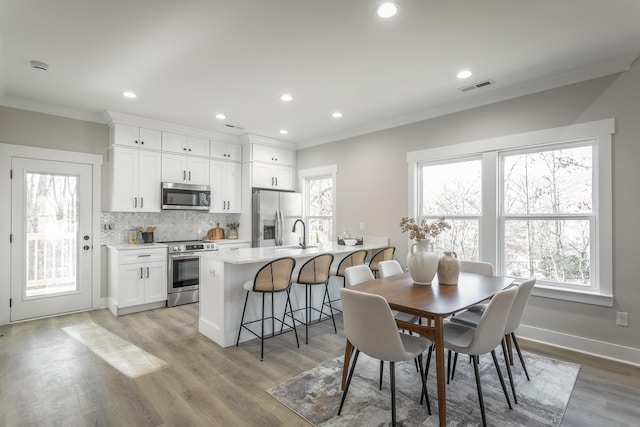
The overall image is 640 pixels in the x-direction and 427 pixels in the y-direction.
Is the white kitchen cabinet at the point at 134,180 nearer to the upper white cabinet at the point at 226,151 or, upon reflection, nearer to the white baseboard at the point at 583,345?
the upper white cabinet at the point at 226,151

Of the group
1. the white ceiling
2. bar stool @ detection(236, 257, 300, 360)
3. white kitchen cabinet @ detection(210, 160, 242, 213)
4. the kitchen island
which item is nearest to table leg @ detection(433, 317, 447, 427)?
bar stool @ detection(236, 257, 300, 360)

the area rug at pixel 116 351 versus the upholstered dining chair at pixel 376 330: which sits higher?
the upholstered dining chair at pixel 376 330

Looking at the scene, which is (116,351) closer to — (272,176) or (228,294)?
(228,294)

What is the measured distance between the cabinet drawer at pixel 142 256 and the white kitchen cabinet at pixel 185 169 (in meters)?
1.11

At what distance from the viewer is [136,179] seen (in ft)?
15.5

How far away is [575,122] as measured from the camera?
10.5 ft

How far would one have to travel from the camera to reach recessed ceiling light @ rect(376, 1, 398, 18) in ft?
7.15

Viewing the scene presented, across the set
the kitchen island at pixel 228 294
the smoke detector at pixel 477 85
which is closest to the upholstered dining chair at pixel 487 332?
the kitchen island at pixel 228 294

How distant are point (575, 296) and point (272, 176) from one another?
4637mm

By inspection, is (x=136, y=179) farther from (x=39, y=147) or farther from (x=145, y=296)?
(x=145, y=296)

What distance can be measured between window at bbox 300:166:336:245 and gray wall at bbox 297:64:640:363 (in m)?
1.21

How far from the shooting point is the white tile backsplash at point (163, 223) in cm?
478

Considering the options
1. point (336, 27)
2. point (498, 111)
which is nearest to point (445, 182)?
point (498, 111)

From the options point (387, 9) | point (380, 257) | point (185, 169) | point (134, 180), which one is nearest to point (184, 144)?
point (185, 169)
